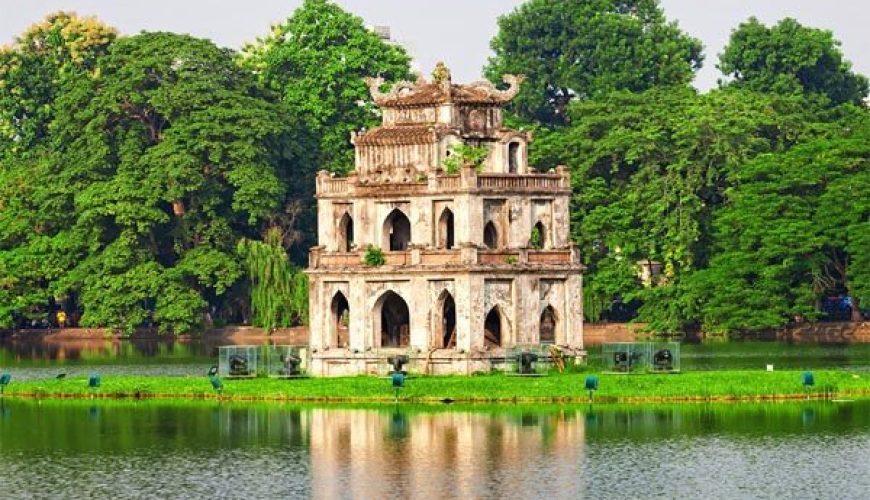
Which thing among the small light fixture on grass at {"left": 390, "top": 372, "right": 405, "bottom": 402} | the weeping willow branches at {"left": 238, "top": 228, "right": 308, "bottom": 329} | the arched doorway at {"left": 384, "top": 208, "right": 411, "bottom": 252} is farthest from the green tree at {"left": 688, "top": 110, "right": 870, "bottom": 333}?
the small light fixture on grass at {"left": 390, "top": 372, "right": 405, "bottom": 402}

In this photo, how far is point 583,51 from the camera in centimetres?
17375

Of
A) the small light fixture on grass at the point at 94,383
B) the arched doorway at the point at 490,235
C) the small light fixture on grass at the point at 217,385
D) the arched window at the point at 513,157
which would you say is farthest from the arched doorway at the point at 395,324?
the small light fixture on grass at the point at 94,383

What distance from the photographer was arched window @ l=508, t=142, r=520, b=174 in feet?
341

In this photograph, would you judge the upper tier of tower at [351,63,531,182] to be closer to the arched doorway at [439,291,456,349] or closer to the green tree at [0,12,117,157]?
the arched doorway at [439,291,456,349]

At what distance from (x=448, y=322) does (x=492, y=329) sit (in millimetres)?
1554

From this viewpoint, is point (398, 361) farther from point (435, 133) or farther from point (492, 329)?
point (435, 133)

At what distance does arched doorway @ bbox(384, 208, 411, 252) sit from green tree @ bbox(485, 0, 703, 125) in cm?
6612

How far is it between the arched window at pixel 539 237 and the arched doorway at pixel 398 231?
4455mm

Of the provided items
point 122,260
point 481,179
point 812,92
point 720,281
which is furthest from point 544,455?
point 812,92

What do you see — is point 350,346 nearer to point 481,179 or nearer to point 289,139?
point 481,179

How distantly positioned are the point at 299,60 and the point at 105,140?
12.1 meters

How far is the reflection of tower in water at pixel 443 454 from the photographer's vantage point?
236 ft

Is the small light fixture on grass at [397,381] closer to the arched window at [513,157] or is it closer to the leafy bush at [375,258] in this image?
the leafy bush at [375,258]

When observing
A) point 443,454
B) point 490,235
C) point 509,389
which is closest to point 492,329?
point 490,235
